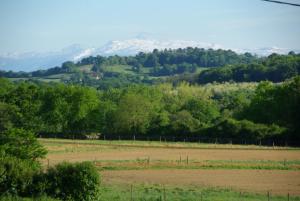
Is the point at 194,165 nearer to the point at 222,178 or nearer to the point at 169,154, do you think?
the point at 222,178

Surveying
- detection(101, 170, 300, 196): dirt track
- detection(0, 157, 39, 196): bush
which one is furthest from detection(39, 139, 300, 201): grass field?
detection(0, 157, 39, 196): bush

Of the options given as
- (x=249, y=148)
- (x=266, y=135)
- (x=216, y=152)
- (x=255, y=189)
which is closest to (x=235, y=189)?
(x=255, y=189)

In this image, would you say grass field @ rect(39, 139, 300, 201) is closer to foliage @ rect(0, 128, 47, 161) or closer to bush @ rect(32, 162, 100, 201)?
bush @ rect(32, 162, 100, 201)

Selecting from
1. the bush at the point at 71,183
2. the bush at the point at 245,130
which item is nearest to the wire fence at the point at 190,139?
the bush at the point at 245,130

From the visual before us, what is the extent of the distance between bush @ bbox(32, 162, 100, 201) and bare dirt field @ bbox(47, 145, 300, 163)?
25.3 meters

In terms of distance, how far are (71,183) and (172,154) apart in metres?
32.4

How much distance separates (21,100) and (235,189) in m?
65.5

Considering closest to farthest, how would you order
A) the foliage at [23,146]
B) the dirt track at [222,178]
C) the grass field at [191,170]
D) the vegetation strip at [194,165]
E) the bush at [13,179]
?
the bush at [13,179], the grass field at [191,170], the foliage at [23,146], the dirt track at [222,178], the vegetation strip at [194,165]

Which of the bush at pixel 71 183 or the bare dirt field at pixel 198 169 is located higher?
the bush at pixel 71 183

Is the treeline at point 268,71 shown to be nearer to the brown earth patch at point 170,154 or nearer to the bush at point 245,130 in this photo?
the bush at point 245,130

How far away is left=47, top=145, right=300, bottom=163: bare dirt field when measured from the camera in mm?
58281

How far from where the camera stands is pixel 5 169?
31.0 m

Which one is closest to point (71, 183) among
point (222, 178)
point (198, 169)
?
point (222, 178)

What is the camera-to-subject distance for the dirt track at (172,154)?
58.3 meters
